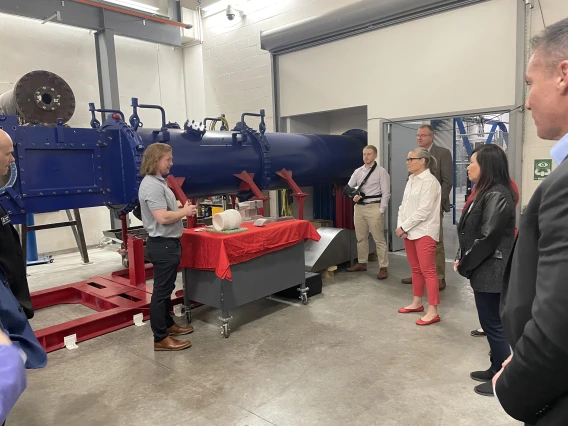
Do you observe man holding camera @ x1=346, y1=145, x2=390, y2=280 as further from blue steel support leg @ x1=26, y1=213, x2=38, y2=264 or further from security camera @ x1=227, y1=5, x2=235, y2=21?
blue steel support leg @ x1=26, y1=213, x2=38, y2=264

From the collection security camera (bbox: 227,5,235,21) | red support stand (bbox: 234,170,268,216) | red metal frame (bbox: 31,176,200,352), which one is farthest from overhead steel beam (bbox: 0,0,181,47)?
red support stand (bbox: 234,170,268,216)

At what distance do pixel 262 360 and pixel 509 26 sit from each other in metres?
4.22

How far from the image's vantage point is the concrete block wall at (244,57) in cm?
669

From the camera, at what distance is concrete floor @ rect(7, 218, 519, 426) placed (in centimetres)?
234

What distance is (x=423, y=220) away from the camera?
11.0ft

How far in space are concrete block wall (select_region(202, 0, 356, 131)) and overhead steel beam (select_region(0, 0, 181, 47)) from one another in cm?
75

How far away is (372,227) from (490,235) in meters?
2.59

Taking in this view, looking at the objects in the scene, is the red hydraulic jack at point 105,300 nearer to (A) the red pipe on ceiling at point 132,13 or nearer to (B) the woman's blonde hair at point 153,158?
(B) the woman's blonde hair at point 153,158

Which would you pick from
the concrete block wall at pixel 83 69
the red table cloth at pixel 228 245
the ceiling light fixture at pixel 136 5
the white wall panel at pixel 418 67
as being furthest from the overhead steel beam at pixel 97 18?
the red table cloth at pixel 228 245

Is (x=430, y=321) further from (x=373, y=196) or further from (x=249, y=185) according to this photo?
(x=249, y=185)

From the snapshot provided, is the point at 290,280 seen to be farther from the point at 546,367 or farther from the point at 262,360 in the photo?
the point at 546,367

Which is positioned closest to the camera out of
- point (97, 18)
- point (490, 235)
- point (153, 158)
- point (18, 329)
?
point (18, 329)

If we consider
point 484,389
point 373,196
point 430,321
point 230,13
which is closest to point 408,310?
point 430,321

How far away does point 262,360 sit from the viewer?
2977 mm
